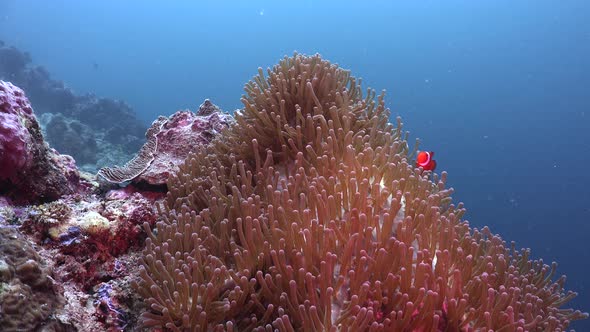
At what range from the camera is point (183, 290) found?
207cm

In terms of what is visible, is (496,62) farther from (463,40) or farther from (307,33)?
(307,33)

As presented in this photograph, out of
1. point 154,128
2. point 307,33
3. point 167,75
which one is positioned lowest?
point 154,128

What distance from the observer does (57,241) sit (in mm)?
2551

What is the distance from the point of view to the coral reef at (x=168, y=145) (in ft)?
12.9

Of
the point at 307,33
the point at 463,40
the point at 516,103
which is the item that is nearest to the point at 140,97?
the point at 307,33

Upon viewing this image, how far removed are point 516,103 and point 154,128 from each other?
62.4 meters

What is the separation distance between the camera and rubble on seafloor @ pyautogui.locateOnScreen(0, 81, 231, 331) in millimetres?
1798

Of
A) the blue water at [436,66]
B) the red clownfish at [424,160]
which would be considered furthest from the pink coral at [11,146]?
the blue water at [436,66]

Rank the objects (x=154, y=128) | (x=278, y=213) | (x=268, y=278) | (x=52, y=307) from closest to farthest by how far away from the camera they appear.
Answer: (x=52, y=307) < (x=268, y=278) < (x=278, y=213) < (x=154, y=128)

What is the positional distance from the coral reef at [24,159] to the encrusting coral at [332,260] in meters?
1.01

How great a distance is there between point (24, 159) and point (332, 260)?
243 centimetres

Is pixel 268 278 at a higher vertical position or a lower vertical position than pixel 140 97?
lower

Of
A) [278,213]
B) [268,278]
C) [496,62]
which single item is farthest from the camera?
[496,62]

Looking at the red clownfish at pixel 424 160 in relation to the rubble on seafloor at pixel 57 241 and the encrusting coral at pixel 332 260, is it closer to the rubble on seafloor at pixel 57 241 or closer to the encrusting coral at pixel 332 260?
the encrusting coral at pixel 332 260
